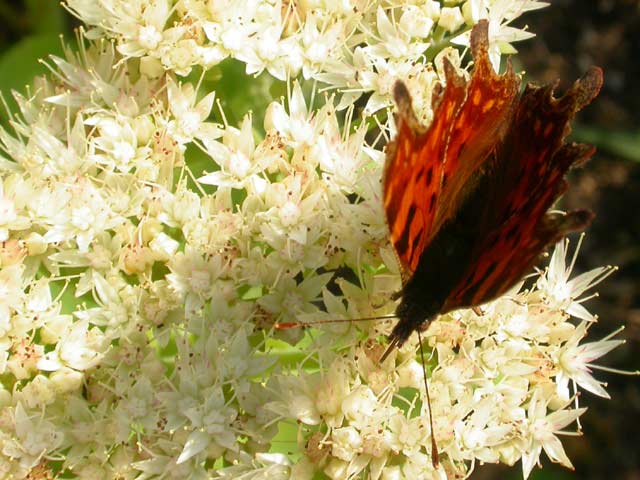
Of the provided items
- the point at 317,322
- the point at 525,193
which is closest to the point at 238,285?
the point at 317,322

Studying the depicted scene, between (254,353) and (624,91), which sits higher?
(254,353)

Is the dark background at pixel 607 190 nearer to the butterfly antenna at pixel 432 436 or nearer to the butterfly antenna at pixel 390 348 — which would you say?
the butterfly antenna at pixel 432 436

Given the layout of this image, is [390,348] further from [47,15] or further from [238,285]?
[47,15]

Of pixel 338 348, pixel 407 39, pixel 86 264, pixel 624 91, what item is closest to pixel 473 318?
pixel 338 348

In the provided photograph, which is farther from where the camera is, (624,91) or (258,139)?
(624,91)

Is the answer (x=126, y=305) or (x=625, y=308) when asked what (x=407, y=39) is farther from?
(x=625, y=308)

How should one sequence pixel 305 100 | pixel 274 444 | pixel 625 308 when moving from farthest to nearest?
pixel 625 308, pixel 305 100, pixel 274 444
